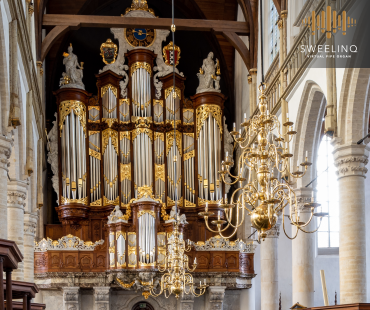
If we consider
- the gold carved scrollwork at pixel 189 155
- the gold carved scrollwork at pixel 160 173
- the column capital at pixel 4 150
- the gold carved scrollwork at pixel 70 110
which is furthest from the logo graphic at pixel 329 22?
the gold carved scrollwork at pixel 70 110

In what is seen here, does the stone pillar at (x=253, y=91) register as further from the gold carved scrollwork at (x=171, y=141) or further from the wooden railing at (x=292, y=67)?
the gold carved scrollwork at (x=171, y=141)

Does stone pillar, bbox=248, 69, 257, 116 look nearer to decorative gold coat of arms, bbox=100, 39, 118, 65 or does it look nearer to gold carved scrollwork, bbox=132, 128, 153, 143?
gold carved scrollwork, bbox=132, 128, 153, 143

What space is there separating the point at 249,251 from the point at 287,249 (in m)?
2.70

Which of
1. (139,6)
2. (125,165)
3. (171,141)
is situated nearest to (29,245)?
(125,165)

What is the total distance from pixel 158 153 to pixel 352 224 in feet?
38.0

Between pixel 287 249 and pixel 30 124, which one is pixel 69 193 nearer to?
pixel 30 124

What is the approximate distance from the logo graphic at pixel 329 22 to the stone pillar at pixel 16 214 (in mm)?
7508

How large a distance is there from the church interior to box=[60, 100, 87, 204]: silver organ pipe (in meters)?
0.05

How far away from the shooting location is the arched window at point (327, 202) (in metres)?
25.0

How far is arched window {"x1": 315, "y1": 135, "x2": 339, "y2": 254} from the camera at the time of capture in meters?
25.0

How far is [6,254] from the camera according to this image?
7.22 metres

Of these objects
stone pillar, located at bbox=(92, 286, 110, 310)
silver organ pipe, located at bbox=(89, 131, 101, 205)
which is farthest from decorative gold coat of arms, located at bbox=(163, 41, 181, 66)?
stone pillar, located at bbox=(92, 286, 110, 310)

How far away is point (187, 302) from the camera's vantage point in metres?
22.2

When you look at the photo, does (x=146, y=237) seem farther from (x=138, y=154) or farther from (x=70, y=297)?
(x=138, y=154)
